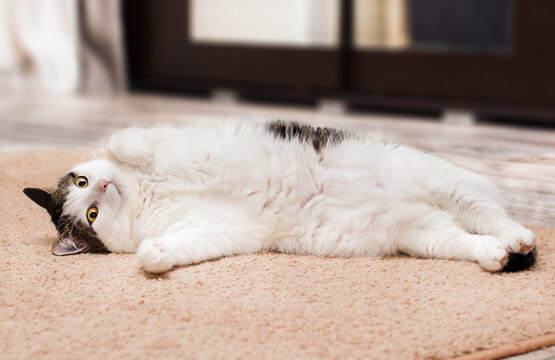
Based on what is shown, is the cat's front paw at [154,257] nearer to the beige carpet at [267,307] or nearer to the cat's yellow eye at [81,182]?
the beige carpet at [267,307]

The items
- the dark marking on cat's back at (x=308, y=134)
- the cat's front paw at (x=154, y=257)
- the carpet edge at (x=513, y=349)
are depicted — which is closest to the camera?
the carpet edge at (x=513, y=349)

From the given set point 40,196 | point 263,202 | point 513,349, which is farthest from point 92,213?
point 513,349

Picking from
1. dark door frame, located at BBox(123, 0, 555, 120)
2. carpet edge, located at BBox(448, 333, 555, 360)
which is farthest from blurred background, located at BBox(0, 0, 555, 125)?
carpet edge, located at BBox(448, 333, 555, 360)

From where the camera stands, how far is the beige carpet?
108cm

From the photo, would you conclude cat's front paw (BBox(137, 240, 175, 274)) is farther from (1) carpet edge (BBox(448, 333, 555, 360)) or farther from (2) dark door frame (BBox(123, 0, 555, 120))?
(2) dark door frame (BBox(123, 0, 555, 120))

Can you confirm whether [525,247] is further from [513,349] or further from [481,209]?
[513,349]

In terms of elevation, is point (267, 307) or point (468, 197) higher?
point (468, 197)

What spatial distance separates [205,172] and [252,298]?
37 cm

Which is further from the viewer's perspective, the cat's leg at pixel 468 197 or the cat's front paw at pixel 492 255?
the cat's leg at pixel 468 197

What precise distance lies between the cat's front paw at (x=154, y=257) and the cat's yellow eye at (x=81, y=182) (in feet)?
0.74

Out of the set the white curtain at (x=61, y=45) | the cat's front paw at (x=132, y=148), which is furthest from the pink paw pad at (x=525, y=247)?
the white curtain at (x=61, y=45)

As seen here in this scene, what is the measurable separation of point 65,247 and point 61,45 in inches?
141

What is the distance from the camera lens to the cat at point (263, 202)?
4.89 feet

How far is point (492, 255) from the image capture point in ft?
4.54
